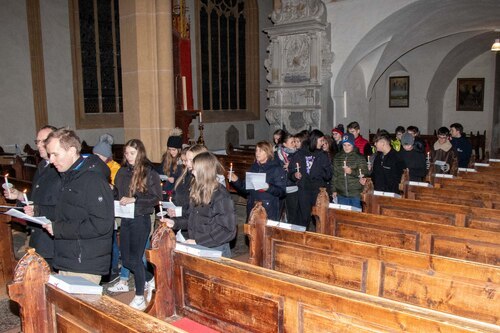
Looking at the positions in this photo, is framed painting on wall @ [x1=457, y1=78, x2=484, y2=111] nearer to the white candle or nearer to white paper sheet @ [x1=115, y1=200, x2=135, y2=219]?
the white candle

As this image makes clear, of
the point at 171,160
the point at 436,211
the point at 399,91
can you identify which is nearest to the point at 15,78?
the point at 171,160

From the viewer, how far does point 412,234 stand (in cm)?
414

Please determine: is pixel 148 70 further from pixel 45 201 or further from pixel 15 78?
pixel 15 78

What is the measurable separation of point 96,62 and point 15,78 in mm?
2466

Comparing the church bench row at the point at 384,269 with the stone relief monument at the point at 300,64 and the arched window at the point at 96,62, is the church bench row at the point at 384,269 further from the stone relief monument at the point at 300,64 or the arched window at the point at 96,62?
the arched window at the point at 96,62

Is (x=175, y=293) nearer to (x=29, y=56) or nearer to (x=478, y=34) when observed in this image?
(x=29, y=56)

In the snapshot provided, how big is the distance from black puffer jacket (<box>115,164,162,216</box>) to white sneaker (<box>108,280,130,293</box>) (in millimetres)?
1025

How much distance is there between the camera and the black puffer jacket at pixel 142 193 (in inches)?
169

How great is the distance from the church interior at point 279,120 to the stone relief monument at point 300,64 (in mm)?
41

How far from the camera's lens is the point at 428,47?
17.2 m

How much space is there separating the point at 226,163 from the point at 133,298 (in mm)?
5442

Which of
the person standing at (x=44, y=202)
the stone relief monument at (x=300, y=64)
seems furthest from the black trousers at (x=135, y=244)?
the stone relief monument at (x=300, y=64)

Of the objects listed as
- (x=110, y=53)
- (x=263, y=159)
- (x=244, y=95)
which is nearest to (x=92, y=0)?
(x=110, y=53)

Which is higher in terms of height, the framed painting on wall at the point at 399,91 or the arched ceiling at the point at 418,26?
the arched ceiling at the point at 418,26
